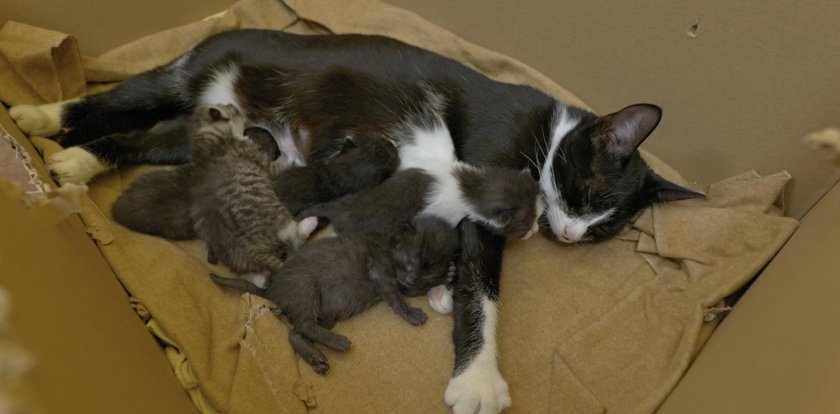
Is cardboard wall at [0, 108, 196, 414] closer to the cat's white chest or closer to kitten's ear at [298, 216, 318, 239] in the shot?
kitten's ear at [298, 216, 318, 239]

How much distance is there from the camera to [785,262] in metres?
1.49

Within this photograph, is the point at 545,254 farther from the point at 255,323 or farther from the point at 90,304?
the point at 90,304

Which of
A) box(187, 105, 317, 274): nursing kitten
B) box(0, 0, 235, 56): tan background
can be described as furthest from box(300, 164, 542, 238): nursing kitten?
box(0, 0, 235, 56): tan background

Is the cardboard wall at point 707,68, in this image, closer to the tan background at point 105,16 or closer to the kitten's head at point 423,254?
the kitten's head at point 423,254

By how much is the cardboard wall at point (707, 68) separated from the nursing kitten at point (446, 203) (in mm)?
599

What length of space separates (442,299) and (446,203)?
0.27m

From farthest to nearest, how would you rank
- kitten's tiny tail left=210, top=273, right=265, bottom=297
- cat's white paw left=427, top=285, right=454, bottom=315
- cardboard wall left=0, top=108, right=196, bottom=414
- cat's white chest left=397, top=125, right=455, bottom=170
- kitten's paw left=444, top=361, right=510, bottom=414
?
1. cat's white chest left=397, top=125, right=455, bottom=170
2. cat's white paw left=427, top=285, right=454, bottom=315
3. kitten's tiny tail left=210, top=273, right=265, bottom=297
4. kitten's paw left=444, top=361, right=510, bottom=414
5. cardboard wall left=0, top=108, right=196, bottom=414

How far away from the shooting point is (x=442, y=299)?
5.32ft

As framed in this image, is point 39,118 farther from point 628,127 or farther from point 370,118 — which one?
point 628,127

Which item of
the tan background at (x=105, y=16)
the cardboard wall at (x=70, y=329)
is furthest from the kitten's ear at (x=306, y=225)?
the tan background at (x=105, y=16)

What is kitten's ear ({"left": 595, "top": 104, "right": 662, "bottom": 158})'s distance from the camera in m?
1.47

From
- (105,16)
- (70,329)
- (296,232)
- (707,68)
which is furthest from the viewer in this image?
(105,16)

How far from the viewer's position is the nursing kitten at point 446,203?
1.58 m

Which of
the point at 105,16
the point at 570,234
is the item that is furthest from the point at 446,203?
the point at 105,16
